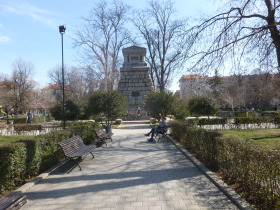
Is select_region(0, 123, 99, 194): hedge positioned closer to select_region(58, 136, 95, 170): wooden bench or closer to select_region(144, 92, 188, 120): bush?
select_region(58, 136, 95, 170): wooden bench

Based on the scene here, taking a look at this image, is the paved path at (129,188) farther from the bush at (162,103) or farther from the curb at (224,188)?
the bush at (162,103)

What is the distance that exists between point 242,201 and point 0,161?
4718 mm

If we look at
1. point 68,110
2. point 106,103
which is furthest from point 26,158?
point 68,110

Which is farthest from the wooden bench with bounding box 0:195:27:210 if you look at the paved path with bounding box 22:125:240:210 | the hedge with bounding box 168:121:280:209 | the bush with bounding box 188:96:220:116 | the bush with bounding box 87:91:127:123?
the bush with bounding box 188:96:220:116

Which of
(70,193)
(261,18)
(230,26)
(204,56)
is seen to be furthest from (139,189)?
(261,18)

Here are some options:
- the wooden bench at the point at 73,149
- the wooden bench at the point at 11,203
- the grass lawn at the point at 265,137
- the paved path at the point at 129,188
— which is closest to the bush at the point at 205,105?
the grass lawn at the point at 265,137

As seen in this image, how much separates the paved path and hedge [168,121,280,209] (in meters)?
0.49

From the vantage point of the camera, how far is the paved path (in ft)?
13.9

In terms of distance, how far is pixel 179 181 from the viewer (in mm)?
5559

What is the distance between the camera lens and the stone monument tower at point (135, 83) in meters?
29.0

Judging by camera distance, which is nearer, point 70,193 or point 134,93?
point 70,193

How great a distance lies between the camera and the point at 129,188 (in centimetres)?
509

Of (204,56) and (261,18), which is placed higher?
(261,18)

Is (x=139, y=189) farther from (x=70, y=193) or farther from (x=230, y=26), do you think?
(x=230, y=26)
